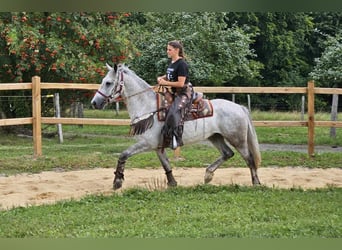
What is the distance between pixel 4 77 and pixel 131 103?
766 cm

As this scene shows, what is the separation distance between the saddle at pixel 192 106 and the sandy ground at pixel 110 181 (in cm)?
99

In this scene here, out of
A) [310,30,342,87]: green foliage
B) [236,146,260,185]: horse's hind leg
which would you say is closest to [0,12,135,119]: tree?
[236,146,260,185]: horse's hind leg

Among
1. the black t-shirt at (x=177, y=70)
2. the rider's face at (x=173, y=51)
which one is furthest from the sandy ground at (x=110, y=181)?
the rider's face at (x=173, y=51)

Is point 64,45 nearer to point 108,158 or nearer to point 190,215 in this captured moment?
point 108,158

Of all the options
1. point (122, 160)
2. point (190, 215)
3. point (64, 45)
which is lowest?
point (190, 215)

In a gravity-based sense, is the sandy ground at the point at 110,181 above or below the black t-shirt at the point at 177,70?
below

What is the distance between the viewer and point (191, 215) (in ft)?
15.0

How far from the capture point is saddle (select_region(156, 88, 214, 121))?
662cm

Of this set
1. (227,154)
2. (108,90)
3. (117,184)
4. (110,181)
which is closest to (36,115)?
(110,181)

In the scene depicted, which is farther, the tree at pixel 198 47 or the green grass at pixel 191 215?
the tree at pixel 198 47

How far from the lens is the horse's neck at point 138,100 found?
6680mm

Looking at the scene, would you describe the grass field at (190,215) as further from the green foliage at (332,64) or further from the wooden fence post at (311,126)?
the green foliage at (332,64)

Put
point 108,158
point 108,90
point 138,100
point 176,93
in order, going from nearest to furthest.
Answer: point 176,93 → point 108,90 → point 138,100 → point 108,158

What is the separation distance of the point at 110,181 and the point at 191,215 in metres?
3.23
